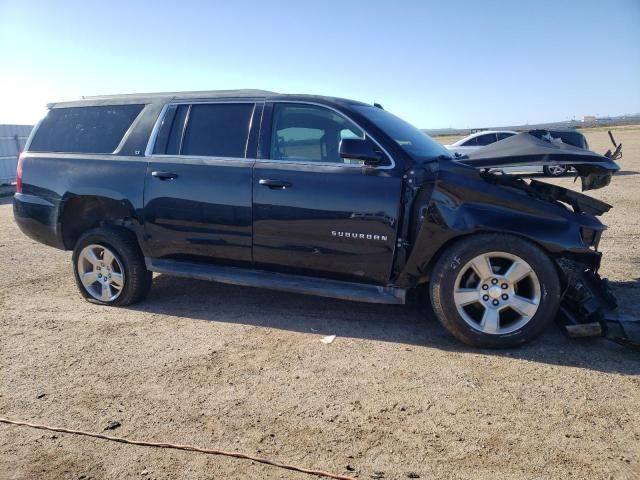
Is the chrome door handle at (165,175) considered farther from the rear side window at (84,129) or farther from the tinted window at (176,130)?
the rear side window at (84,129)

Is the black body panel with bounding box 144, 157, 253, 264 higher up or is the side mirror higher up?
the side mirror

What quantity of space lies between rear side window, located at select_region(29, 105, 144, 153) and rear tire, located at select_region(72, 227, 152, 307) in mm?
867

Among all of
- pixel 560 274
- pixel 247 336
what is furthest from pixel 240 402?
pixel 560 274

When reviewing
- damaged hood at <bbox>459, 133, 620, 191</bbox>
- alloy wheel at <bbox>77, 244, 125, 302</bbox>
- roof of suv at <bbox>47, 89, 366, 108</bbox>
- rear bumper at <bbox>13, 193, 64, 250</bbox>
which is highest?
roof of suv at <bbox>47, 89, 366, 108</bbox>

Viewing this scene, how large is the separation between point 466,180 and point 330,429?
2093 millimetres

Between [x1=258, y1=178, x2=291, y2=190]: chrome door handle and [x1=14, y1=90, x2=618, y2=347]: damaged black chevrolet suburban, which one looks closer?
[x1=14, y1=90, x2=618, y2=347]: damaged black chevrolet suburban

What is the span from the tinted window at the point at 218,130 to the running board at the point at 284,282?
40.8 inches

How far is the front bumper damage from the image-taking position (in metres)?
3.64

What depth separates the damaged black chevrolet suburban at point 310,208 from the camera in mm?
3697

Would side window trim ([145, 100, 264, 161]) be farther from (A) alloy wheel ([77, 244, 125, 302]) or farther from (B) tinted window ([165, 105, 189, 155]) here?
(A) alloy wheel ([77, 244, 125, 302])

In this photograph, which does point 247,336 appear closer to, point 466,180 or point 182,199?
point 182,199

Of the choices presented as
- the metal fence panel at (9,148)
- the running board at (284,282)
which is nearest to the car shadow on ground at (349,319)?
the running board at (284,282)

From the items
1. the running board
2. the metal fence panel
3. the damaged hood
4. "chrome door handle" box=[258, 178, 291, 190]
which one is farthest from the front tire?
the metal fence panel

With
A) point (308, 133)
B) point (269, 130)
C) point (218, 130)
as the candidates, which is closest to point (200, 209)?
point (218, 130)
